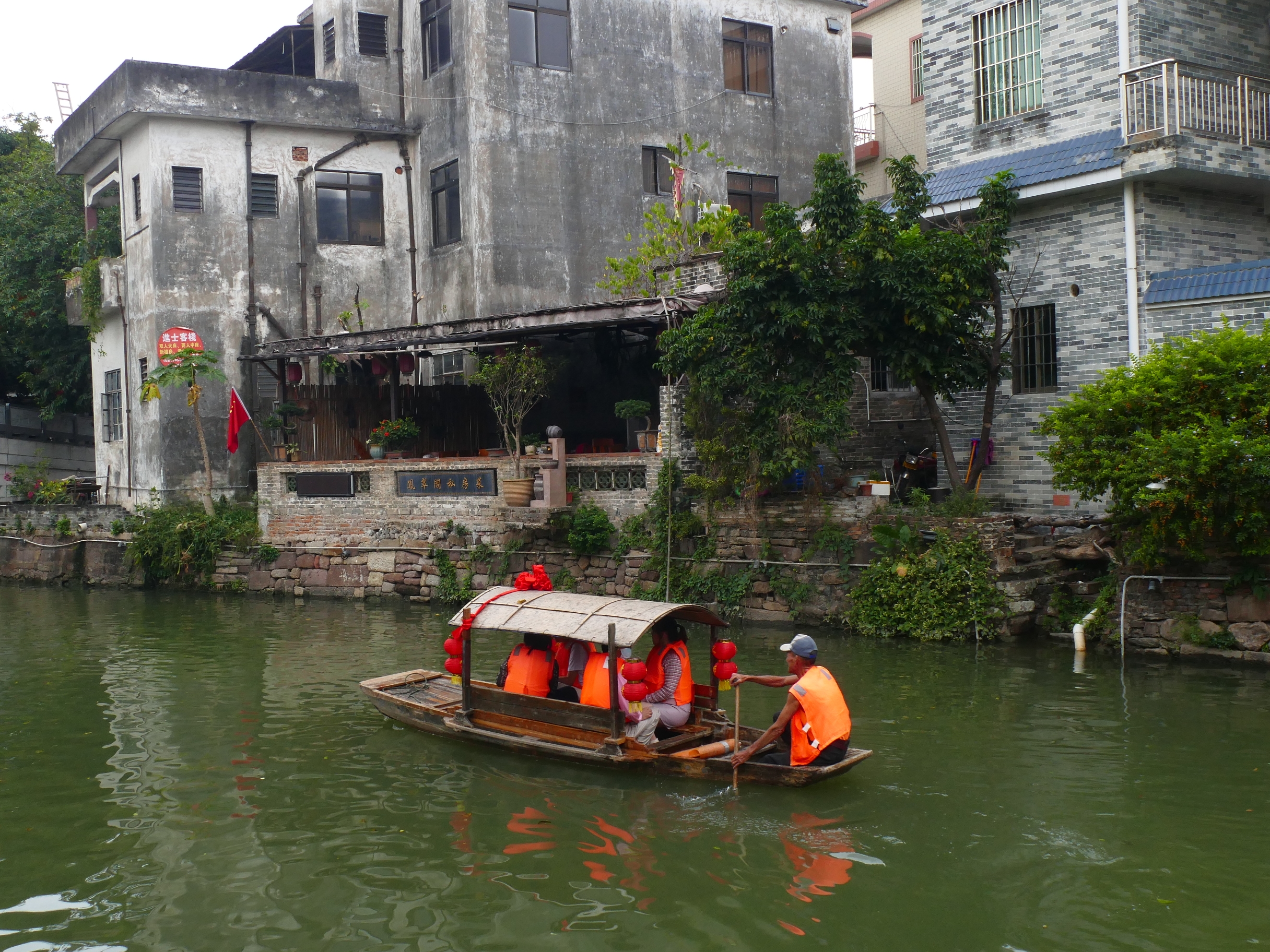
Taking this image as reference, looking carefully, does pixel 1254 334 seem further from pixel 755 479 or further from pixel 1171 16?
pixel 755 479

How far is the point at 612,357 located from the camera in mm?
21953

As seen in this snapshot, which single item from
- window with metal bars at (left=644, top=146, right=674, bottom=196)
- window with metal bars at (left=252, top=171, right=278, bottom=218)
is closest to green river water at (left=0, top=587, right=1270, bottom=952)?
window with metal bars at (left=252, top=171, right=278, bottom=218)

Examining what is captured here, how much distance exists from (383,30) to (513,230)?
5.67 meters

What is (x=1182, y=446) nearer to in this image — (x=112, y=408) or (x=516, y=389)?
(x=516, y=389)

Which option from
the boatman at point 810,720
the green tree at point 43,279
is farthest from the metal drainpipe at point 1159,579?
the green tree at point 43,279

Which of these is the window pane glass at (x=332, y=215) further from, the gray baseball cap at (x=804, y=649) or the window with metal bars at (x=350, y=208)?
the gray baseball cap at (x=804, y=649)

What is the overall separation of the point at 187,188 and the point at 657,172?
31.4 ft

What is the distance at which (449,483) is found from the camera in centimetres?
2002

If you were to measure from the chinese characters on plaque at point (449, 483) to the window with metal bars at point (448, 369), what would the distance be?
3865 millimetres

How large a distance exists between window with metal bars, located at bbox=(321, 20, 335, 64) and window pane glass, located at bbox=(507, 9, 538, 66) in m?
4.38

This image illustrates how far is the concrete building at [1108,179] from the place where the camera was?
15266 millimetres

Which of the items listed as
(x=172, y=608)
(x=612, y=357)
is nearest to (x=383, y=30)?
(x=612, y=357)

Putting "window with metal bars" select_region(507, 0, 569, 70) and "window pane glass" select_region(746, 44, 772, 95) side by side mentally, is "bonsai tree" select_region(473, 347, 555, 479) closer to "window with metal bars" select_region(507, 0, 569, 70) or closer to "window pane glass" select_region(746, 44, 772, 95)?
"window with metal bars" select_region(507, 0, 569, 70)

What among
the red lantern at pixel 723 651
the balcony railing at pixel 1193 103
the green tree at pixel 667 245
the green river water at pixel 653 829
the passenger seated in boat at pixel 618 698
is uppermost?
the balcony railing at pixel 1193 103
